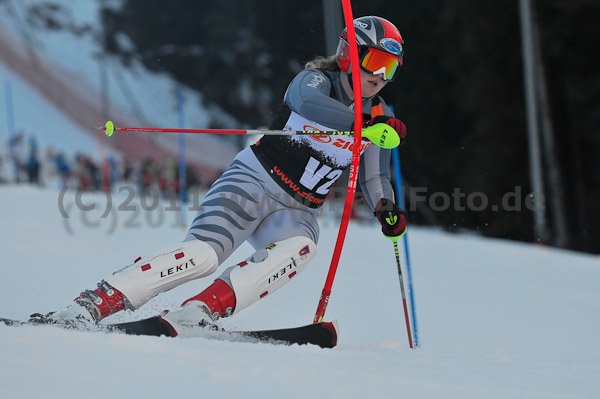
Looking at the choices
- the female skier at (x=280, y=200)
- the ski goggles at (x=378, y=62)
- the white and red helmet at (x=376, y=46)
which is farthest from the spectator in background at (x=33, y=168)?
the ski goggles at (x=378, y=62)

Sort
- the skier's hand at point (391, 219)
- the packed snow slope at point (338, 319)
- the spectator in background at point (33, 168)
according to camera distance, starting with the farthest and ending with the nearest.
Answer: the spectator in background at point (33, 168) < the skier's hand at point (391, 219) < the packed snow slope at point (338, 319)

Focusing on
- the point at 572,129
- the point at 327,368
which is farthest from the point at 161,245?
the point at 572,129

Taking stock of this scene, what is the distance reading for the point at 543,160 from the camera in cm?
1447

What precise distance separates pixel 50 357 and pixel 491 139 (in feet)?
48.3

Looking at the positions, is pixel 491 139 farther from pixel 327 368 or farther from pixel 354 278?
pixel 327 368

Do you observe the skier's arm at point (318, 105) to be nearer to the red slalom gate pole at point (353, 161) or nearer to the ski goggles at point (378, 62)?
→ the red slalom gate pole at point (353, 161)

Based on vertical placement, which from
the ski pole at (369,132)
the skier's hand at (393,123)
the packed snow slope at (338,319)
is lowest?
the packed snow slope at (338,319)

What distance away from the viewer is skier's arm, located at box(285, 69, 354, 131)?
3.13 meters

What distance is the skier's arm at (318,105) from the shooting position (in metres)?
3.13

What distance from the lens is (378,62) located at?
3.30m

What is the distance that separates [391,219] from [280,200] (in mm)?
529

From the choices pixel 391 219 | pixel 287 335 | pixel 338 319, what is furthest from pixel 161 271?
pixel 338 319

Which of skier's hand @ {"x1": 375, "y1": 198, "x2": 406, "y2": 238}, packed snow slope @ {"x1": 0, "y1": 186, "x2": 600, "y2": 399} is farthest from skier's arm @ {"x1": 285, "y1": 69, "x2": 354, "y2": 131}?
packed snow slope @ {"x1": 0, "y1": 186, "x2": 600, "y2": 399}

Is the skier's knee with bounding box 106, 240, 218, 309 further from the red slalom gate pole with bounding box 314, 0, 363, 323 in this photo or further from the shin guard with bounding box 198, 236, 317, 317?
the red slalom gate pole with bounding box 314, 0, 363, 323
